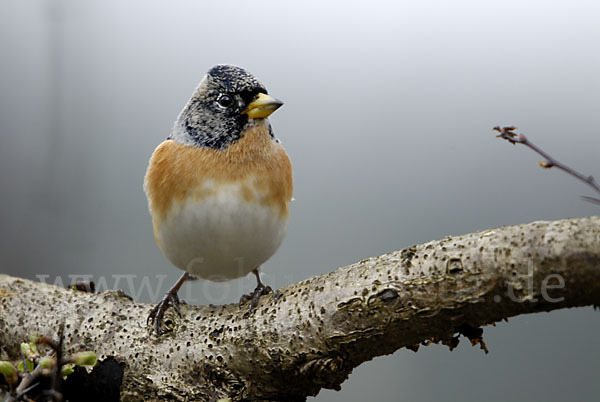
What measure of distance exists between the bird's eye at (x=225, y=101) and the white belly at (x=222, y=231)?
0.61ft

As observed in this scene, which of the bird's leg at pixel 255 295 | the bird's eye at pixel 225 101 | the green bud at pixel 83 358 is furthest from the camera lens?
the bird's eye at pixel 225 101

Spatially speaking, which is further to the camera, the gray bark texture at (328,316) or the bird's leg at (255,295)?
the bird's leg at (255,295)

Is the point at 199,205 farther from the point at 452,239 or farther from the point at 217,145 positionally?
the point at 452,239

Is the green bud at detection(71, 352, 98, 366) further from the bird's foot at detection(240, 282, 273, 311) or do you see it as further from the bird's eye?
the bird's eye

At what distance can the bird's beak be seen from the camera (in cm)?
106

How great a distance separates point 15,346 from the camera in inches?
46.1

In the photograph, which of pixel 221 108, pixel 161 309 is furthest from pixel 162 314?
pixel 221 108

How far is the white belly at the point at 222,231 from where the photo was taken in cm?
103

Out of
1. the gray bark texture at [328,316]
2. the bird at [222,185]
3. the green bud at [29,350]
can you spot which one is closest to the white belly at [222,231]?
the bird at [222,185]

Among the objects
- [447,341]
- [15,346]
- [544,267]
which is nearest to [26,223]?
[15,346]

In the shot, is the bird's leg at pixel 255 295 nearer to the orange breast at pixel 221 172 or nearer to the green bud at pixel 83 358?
the orange breast at pixel 221 172

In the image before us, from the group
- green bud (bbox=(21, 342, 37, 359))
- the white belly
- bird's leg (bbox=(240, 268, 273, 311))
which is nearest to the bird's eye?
the white belly

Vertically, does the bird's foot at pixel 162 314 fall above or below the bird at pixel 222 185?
below

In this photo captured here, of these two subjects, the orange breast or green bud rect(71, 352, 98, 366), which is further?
the orange breast
